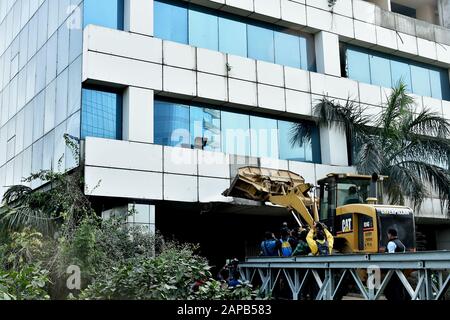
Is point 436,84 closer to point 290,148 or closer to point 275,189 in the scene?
point 290,148

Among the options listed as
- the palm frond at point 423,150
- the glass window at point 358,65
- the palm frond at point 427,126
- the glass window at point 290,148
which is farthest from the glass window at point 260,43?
the palm frond at point 423,150

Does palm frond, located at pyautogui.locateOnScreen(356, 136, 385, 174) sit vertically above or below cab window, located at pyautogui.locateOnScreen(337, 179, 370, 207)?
above

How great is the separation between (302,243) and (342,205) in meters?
1.61

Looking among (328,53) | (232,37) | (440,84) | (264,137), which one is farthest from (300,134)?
(440,84)

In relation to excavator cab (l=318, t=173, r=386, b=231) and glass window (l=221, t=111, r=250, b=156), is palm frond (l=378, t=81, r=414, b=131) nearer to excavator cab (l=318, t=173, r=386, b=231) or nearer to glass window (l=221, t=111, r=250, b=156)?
glass window (l=221, t=111, r=250, b=156)

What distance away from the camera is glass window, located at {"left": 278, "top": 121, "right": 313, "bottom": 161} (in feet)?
71.2

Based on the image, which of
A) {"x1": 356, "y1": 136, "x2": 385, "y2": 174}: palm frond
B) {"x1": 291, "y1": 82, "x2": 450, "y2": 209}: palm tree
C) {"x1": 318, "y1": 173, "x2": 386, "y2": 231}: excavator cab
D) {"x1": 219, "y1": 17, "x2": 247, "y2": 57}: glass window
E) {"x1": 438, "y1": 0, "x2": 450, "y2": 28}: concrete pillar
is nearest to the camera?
{"x1": 318, "y1": 173, "x2": 386, "y2": 231}: excavator cab

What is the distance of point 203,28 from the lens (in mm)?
20984

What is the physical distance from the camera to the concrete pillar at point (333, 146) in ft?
73.5

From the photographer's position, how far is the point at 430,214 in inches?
989

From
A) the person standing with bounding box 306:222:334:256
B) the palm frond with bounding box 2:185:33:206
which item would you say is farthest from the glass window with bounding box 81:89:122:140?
the person standing with bounding box 306:222:334:256

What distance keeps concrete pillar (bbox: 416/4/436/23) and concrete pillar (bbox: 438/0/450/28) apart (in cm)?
89

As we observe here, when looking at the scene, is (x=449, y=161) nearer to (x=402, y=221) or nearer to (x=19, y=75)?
(x=402, y=221)

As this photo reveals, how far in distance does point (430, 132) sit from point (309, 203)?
7.97 m
